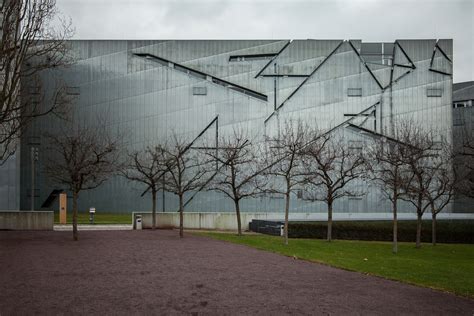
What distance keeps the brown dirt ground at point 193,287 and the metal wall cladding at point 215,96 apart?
28712 mm

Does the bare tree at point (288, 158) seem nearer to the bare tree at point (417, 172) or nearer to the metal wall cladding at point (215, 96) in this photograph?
the metal wall cladding at point (215, 96)

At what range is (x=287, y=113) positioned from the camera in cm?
4694

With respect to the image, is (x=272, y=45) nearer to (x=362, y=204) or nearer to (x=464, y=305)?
(x=362, y=204)

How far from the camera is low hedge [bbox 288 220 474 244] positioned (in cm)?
3138

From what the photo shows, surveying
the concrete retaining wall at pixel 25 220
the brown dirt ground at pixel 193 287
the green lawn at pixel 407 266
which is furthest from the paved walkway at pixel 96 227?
the brown dirt ground at pixel 193 287

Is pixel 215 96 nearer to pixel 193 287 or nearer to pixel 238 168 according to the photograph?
pixel 238 168

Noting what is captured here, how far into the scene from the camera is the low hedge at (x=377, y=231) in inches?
1235

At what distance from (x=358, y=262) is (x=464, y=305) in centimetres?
719

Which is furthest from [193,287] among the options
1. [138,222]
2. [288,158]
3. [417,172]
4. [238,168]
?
[238,168]

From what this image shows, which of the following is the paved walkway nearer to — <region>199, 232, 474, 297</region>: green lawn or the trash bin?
the trash bin

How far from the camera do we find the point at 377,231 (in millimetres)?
31891

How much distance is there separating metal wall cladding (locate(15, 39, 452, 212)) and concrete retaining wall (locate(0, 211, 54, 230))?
640 inches

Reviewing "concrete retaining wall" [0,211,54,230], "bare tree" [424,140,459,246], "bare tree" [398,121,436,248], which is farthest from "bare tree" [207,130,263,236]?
"concrete retaining wall" [0,211,54,230]

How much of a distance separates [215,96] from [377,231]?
20.8 metres
